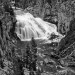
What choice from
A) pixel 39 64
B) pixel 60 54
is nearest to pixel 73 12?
A: pixel 60 54

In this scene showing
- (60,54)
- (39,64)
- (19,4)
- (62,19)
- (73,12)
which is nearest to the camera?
(39,64)

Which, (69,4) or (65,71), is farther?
(69,4)

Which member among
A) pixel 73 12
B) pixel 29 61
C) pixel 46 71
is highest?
pixel 73 12

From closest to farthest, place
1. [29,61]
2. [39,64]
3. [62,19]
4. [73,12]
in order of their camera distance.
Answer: [29,61] < [39,64] < [73,12] < [62,19]

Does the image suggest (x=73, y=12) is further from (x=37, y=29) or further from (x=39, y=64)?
(x=39, y=64)

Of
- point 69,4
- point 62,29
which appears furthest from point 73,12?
point 62,29

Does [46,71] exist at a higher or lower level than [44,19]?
lower
